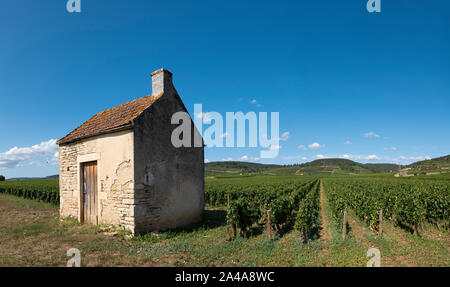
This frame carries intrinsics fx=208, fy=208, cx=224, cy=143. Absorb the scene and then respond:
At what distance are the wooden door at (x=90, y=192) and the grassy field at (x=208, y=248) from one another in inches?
23.7

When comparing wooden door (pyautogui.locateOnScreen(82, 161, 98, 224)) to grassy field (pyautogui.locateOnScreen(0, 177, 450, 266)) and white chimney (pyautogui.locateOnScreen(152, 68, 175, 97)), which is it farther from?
white chimney (pyautogui.locateOnScreen(152, 68, 175, 97))

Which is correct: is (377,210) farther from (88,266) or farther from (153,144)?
(88,266)

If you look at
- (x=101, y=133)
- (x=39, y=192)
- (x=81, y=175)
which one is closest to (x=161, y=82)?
(x=101, y=133)

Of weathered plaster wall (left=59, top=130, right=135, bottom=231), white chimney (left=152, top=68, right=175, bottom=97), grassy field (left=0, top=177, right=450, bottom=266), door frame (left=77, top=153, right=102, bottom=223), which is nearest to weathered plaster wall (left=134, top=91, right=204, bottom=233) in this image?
white chimney (left=152, top=68, right=175, bottom=97)

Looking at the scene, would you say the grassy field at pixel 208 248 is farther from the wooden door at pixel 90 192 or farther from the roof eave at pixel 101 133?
the roof eave at pixel 101 133

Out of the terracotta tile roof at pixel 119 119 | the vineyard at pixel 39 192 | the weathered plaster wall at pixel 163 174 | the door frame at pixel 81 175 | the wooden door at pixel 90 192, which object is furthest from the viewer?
the vineyard at pixel 39 192

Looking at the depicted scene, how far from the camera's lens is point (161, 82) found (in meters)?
9.68

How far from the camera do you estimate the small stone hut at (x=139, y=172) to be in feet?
27.0

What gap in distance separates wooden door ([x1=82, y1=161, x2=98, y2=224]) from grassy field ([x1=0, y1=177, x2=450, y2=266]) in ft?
1.97

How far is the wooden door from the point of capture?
31.7 ft

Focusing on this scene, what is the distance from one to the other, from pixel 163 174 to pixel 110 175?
217 centimetres

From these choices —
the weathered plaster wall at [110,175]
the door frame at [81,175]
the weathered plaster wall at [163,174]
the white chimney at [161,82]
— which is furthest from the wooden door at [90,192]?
the white chimney at [161,82]

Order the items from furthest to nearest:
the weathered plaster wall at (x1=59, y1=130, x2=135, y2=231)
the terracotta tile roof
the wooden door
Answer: the wooden door < the terracotta tile roof < the weathered plaster wall at (x1=59, y1=130, x2=135, y2=231)
